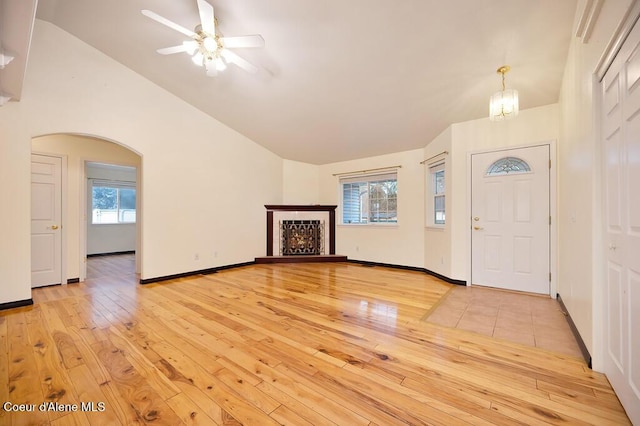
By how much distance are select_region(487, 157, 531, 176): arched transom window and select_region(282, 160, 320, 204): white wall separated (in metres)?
3.76

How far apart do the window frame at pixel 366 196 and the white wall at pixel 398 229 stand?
4.4 inches

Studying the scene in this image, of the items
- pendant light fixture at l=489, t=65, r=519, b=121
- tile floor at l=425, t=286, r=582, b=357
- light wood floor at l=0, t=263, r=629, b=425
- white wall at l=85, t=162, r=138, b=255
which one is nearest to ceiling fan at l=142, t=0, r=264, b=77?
pendant light fixture at l=489, t=65, r=519, b=121

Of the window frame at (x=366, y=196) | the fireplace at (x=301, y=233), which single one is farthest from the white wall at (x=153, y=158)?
the window frame at (x=366, y=196)

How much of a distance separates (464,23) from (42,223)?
19.8 feet

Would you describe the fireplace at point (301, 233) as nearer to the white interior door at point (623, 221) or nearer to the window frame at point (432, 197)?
the window frame at point (432, 197)

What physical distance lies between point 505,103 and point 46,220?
21.0 ft

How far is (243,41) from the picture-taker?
8.23 feet

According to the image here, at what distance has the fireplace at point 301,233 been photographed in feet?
19.0

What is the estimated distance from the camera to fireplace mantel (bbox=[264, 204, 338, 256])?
5.79 m

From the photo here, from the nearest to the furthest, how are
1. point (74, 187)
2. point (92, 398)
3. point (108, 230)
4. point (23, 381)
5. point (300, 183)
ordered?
point (92, 398) → point (23, 381) → point (74, 187) → point (300, 183) → point (108, 230)

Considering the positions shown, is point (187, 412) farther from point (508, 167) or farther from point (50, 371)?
point (508, 167)

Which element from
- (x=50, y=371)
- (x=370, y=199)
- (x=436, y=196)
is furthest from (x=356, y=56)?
(x=50, y=371)

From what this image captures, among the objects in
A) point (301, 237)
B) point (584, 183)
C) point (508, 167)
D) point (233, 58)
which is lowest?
point (301, 237)

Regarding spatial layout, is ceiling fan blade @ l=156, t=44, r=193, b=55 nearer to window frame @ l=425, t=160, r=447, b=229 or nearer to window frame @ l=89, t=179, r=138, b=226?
window frame @ l=425, t=160, r=447, b=229
